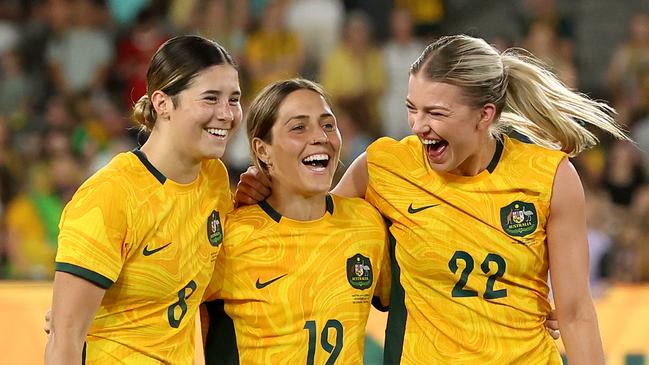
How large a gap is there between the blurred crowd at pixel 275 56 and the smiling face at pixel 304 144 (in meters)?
5.05

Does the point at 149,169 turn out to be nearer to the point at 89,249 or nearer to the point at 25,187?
the point at 89,249

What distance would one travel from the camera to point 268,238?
3811 millimetres

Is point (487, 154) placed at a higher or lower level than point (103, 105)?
lower

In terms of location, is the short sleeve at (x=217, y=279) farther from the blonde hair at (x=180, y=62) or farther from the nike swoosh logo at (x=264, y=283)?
the blonde hair at (x=180, y=62)

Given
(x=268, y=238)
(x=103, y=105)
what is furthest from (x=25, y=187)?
(x=268, y=238)

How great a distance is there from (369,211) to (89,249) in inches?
38.8

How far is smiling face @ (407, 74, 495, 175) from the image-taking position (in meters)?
3.65

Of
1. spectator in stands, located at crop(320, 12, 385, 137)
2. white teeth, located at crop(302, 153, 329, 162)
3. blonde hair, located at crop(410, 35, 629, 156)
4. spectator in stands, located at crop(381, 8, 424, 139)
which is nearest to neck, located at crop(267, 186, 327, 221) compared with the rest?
white teeth, located at crop(302, 153, 329, 162)

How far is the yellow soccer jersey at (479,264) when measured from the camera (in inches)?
146

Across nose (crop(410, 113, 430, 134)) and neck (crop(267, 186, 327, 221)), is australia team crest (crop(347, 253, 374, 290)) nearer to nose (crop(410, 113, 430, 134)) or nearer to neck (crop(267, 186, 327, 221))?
neck (crop(267, 186, 327, 221))

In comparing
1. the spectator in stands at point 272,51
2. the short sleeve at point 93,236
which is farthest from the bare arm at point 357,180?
the spectator in stands at point 272,51

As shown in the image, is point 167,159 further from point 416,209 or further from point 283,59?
point 283,59

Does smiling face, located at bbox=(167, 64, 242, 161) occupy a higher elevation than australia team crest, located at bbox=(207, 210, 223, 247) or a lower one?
higher

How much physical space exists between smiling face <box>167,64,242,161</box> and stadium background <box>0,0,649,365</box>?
195 inches
